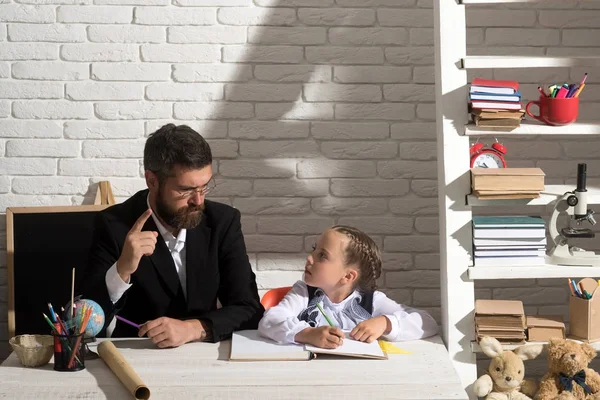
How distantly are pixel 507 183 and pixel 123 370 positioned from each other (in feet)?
4.40

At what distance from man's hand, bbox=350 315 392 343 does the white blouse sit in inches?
1.0

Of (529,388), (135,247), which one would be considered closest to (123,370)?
(135,247)

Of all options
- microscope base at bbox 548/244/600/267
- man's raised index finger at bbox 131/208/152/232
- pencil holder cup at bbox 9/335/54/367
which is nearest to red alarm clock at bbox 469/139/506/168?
microscope base at bbox 548/244/600/267

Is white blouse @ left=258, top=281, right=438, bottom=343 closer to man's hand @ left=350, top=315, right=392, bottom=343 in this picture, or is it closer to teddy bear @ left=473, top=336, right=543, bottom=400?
man's hand @ left=350, top=315, right=392, bottom=343

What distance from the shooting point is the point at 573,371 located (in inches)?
105

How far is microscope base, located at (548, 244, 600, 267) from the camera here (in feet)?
9.34

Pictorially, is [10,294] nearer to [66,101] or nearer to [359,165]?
[66,101]

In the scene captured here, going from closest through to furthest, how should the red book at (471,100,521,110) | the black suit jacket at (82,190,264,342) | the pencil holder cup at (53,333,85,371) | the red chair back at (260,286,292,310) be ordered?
the pencil holder cup at (53,333,85,371) → the red book at (471,100,521,110) → the black suit jacket at (82,190,264,342) → the red chair back at (260,286,292,310)

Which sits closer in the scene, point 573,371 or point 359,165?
point 573,371

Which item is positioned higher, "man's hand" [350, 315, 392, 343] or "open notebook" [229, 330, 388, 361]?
"man's hand" [350, 315, 392, 343]

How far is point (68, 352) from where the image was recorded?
2432mm

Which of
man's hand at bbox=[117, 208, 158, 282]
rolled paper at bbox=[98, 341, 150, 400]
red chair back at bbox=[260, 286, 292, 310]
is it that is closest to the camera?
rolled paper at bbox=[98, 341, 150, 400]

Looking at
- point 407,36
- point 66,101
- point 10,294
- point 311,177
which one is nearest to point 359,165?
point 311,177

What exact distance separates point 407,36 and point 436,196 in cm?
69
